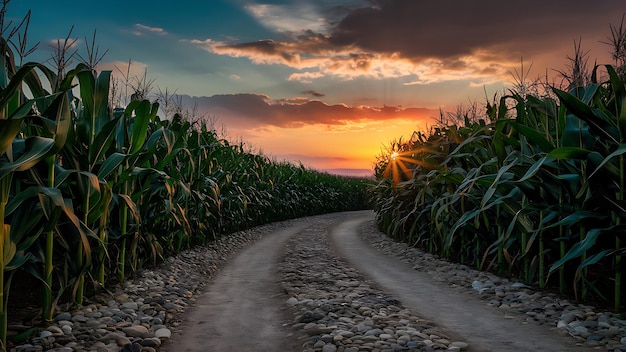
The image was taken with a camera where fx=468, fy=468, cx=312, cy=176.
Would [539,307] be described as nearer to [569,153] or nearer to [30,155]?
[569,153]

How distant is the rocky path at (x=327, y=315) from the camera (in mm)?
3965

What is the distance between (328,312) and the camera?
193 inches

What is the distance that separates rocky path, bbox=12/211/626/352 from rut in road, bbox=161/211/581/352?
1 centimetres

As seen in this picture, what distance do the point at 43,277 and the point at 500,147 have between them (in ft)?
17.7

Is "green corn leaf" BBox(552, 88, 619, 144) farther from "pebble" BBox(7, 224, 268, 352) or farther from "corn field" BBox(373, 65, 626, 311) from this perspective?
"pebble" BBox(7, 224, 268, 352)

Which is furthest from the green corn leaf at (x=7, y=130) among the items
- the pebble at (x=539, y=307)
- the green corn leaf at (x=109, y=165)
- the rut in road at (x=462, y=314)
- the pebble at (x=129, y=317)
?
the rut in road at (x=462, y=314)

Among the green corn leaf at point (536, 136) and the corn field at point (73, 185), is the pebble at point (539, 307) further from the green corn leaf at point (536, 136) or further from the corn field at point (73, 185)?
the corn field at point (73, 185)

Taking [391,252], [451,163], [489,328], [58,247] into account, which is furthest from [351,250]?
[58,247]

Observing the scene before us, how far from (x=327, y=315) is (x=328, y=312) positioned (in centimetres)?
11

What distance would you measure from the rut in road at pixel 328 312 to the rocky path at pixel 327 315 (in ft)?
0.04

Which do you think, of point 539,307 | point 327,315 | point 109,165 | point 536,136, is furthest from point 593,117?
point 109,165

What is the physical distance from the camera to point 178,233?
8.42m

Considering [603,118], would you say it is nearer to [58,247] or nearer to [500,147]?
Answer: [500,147]

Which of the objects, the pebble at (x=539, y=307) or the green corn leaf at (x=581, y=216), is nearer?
the pebble at (x=539, y=307)
